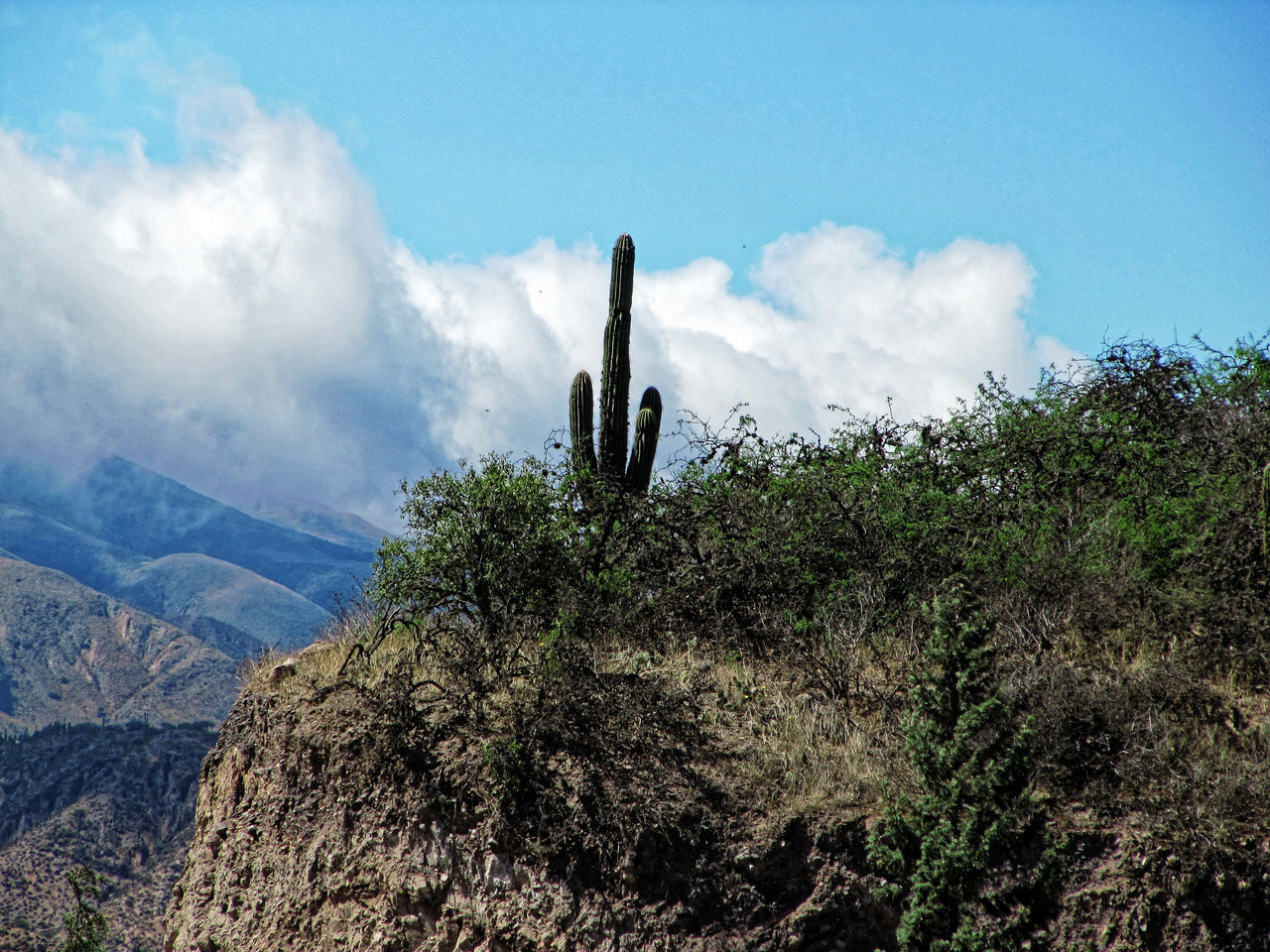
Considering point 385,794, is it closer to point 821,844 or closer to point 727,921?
point 727,921

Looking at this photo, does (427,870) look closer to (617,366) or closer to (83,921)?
(617,366)

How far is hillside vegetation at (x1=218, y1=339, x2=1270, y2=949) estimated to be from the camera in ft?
25.1

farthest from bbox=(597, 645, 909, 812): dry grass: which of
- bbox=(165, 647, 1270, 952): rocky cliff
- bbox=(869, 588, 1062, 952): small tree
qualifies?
bbox=(869, 588, 1062, 952): small tree

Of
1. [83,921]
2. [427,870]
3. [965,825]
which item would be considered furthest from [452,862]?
[83,921]

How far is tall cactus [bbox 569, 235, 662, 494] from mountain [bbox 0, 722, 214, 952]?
261ft

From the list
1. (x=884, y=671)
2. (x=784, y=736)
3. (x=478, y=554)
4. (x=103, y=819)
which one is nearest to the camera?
(x=784, y=736)

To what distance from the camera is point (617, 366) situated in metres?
15.6

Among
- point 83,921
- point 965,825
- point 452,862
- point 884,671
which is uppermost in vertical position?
point 884,671

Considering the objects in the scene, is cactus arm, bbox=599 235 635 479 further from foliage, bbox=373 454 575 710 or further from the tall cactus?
foliage, bbox=373 454 575 710

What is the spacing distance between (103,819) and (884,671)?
4432 inches

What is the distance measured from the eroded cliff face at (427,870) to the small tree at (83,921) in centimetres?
1228

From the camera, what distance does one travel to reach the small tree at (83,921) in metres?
20.3

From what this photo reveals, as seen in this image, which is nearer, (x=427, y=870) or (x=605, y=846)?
(x=605, y=846)

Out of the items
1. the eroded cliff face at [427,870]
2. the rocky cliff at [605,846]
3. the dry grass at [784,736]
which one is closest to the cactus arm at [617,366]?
the dry grass at [784,736]
